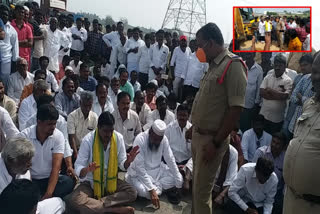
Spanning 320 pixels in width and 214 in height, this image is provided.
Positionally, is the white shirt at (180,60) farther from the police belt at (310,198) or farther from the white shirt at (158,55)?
the police belt at (310,198)

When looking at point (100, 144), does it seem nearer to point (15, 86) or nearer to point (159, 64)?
point (15, 86)

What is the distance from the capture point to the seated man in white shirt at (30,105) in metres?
4.87

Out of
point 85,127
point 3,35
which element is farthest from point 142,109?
point 3,35

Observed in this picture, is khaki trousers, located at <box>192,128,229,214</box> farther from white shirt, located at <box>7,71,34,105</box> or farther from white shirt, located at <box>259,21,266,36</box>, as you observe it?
white shirt, located at <box>7,71,34,105</box>

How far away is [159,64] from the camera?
9.15m

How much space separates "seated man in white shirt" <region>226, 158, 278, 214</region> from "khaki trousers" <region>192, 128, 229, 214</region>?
5.22 ft

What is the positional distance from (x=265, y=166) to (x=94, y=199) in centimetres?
213

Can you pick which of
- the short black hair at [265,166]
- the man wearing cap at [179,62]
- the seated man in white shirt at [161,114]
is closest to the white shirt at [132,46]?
the man wearing cap at [179,62]

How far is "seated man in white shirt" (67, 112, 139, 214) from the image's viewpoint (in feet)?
13.0

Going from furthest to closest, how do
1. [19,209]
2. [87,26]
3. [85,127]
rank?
[87,26]
[85,127]
[19,209]

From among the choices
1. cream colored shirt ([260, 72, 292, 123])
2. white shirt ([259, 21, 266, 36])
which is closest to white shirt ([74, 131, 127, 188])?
cream colored shirt ([260, 72, 292, 123])

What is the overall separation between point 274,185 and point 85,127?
2909mm

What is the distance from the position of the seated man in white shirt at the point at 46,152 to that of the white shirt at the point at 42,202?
0.14 m

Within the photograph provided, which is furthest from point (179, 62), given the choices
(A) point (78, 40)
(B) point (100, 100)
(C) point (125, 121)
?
(C) point (125, 121)
